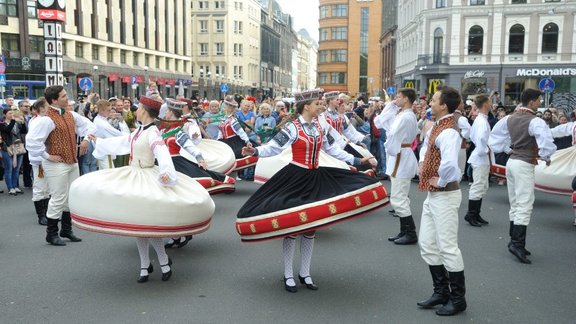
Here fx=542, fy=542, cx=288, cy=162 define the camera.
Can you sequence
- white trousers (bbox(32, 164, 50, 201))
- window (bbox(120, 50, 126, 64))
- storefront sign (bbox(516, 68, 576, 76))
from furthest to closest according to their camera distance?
1. window (bbox(120, 50, 126, 64))
2. storefront sign (bbox(516, 68, 576, 76))
3. white trousers (bbox(32, 164, 50, 201))

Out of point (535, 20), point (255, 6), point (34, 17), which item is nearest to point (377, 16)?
point (255, 6)

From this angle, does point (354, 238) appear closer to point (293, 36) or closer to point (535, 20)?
point (535, 20)

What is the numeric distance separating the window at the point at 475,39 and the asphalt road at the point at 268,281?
40638mm

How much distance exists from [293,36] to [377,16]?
42.3m

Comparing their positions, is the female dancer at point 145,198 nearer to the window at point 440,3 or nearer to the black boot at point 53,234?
the black boot at point 53,234

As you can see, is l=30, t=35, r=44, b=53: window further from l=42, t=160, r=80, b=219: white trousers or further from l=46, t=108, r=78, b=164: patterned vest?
l=42, t=160, r=80, b=219: white trousers

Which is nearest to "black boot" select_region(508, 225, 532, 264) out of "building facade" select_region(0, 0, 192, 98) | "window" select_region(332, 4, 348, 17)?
"building facade" select_region(0, 0, 192, 98)

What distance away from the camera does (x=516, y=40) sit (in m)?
45.5

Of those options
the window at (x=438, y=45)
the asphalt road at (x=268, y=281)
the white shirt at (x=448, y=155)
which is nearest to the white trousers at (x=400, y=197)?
the asphalt road at (x=268, y=281)

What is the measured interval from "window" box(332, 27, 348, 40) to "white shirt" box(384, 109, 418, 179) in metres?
98.3

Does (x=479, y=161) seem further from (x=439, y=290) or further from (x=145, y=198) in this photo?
(x=145, y=198)

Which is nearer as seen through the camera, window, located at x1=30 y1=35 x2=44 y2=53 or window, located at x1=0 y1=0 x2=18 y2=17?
window, located at x1=0 y1=0 x2=18 y2=17

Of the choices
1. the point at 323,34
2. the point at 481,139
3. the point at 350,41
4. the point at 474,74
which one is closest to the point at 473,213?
the point at 481,139

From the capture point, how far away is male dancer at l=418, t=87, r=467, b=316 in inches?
196
